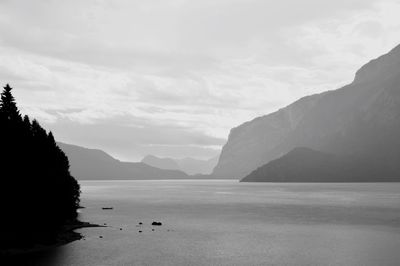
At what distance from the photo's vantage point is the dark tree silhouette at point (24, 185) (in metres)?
82.2

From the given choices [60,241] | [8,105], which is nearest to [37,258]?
[60,241]

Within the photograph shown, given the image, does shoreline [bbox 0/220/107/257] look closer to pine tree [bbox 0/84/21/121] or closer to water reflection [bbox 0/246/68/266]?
water reflection [bbox 0/246/68/266]

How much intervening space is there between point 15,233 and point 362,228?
93.9 meters

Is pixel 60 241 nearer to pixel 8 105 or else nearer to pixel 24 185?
pixel 24 185

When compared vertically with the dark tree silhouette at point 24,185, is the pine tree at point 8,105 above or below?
above

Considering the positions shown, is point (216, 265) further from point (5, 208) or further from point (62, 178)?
point (62, 178)

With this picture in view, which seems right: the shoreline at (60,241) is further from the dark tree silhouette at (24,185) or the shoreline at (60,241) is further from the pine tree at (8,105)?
the pine tree at (8,105)

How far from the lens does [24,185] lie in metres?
86.1

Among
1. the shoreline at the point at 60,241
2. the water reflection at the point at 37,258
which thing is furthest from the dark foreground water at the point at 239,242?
the shoreline at the point at 60,241

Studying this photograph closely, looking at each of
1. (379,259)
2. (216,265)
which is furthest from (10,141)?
(379,259)

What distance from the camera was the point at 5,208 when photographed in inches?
3226

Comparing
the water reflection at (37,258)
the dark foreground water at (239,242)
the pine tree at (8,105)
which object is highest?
the pine tree at (8,105)

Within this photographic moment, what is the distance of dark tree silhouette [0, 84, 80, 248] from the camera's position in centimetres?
8219

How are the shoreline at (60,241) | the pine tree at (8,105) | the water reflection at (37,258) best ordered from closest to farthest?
the water reflection at (37,258)
the shoreline at (60,241)
the pine tree at (8,105)
